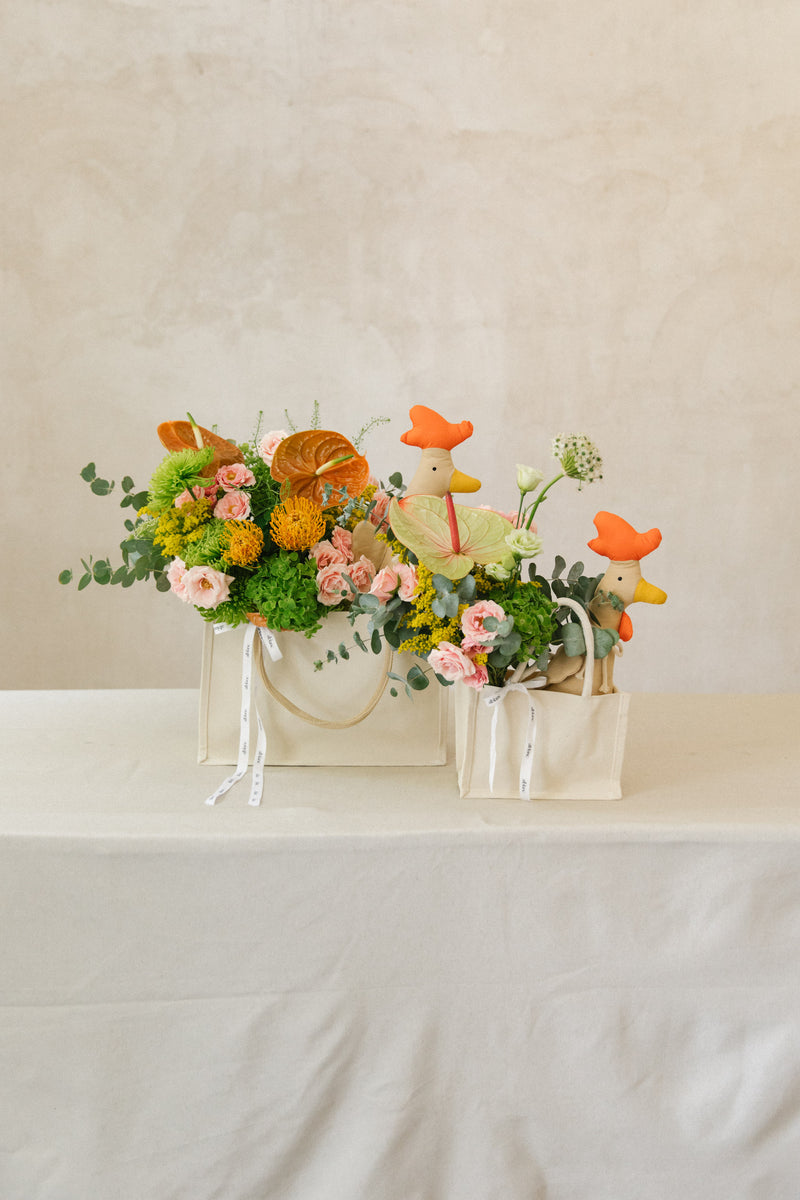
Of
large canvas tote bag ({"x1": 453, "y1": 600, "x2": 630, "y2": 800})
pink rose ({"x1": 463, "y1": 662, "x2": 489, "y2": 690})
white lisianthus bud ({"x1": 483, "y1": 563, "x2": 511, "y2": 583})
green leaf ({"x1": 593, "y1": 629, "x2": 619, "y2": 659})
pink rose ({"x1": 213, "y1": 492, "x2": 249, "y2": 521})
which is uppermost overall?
pink rose ({"x1": 213, "y1": 492, "x2": 249, "y2": 521})

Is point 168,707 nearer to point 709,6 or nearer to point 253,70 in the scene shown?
point 253,70

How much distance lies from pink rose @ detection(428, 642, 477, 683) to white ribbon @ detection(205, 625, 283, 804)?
0.24 m

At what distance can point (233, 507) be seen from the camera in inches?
50.7

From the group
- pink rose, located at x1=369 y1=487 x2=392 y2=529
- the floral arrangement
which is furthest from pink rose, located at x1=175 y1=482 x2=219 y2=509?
pink rose, located at x1=369 y1=487 x2=392 y2=529

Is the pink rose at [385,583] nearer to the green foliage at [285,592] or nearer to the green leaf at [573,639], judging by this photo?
the green foliage at [285,592]

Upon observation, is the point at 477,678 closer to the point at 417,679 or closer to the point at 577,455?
the point at 417,679

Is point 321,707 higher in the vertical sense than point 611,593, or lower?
lower

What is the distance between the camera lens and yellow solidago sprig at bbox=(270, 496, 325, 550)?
50.3 inches

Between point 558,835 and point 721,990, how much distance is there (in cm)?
27

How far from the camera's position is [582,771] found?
1.27 m

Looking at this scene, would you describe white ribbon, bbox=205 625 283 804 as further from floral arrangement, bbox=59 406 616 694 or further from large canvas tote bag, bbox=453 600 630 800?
large canvas tote bag, bbox=453 600 630 800

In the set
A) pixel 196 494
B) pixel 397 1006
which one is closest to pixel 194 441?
pixel 196 494

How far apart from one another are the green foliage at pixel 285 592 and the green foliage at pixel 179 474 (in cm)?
14

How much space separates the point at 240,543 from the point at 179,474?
4.6 inches
